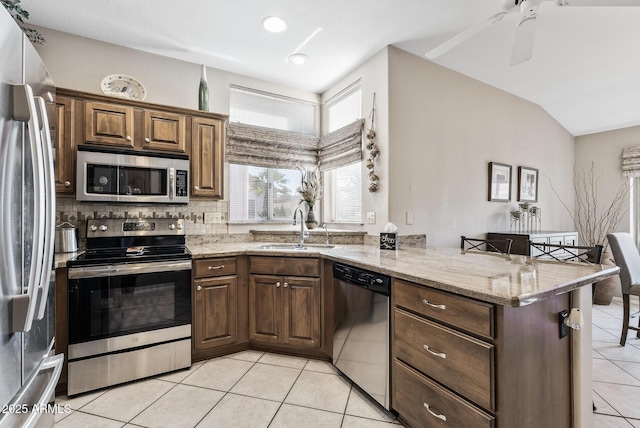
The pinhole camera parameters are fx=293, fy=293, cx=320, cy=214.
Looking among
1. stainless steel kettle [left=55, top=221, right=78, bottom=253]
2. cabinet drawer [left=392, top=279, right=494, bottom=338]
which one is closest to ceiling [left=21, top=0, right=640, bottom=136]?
stainless steel kettle [left=55, top=221, right=78, bottom=253]

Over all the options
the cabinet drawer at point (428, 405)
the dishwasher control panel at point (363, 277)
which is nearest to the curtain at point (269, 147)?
the dishwasher control panel at point (363, 277)

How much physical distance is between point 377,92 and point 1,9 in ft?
8.42

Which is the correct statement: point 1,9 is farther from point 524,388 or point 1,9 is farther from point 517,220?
point 517,220

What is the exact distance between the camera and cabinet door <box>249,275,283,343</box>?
8.23ft

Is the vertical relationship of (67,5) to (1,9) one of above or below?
above

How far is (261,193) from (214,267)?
4.02 feet

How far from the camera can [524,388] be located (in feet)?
4.06

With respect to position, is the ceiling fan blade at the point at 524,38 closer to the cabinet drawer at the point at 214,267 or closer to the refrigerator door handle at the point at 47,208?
the refrigerator door handle at the point at 47,208

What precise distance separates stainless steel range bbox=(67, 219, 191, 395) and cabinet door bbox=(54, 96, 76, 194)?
340 mm

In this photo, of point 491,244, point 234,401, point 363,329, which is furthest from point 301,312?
point 491,244

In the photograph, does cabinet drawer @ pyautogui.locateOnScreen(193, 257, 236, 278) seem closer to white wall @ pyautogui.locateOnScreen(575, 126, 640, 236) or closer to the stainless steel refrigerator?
the stainless steel refrigerator

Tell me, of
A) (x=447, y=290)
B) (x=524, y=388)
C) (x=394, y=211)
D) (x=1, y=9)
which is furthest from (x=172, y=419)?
(x=394, y=211)

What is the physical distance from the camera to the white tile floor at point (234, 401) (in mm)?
1727

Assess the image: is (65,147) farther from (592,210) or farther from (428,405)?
(592,210)
